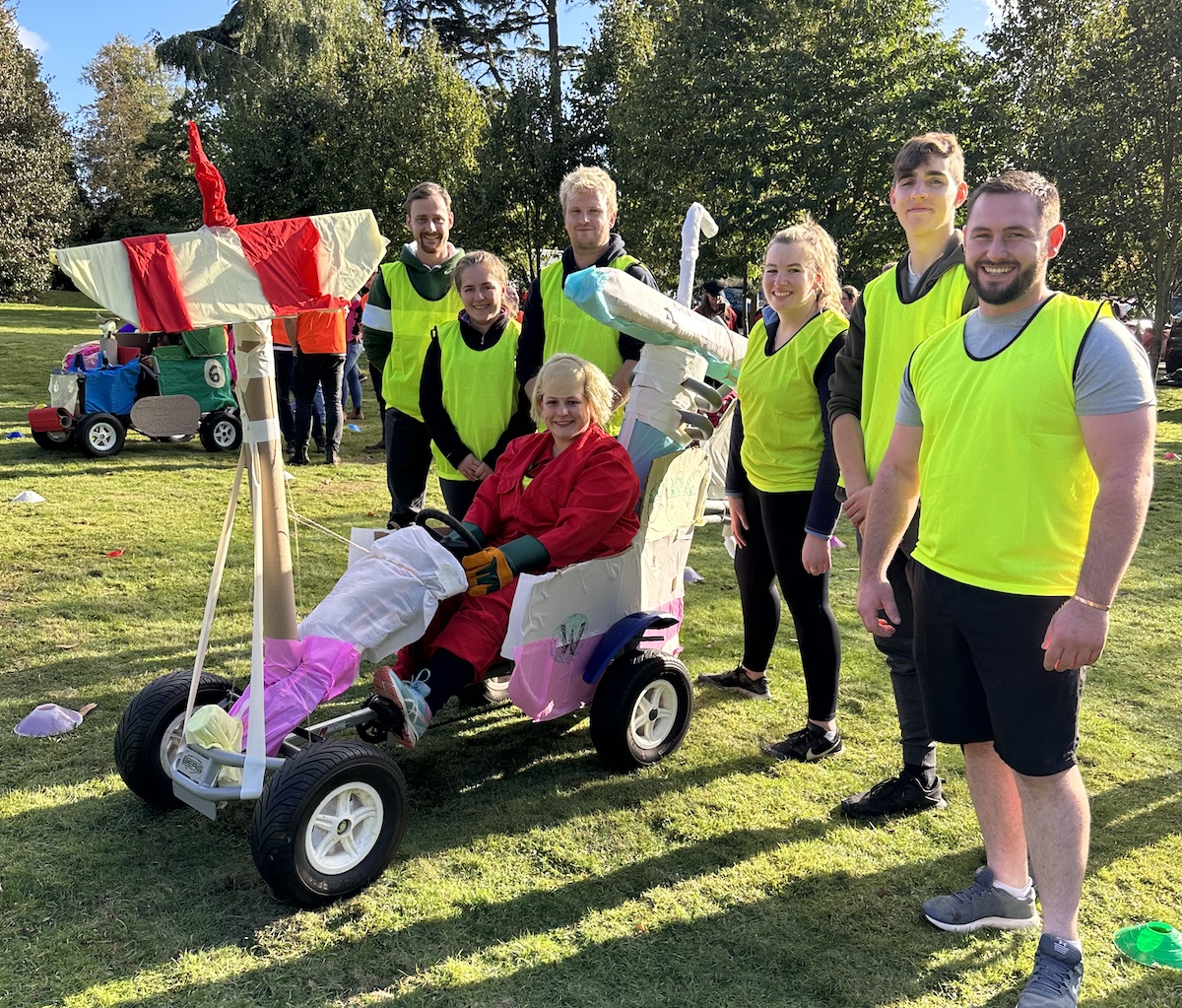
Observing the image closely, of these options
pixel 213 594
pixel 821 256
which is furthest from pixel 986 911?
pixel 213 594

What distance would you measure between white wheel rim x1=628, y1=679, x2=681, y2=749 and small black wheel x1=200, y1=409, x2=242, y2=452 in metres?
7.19

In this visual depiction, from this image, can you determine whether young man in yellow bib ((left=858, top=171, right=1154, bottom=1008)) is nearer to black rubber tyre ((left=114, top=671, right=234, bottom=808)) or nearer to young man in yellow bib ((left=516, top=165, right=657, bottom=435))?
young man in yellow bib ((left=516, top=165, right=657, bottom=435))

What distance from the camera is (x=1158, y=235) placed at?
16203mm

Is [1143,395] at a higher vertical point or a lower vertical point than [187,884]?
higher

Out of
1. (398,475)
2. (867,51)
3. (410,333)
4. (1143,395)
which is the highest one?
(867,51)

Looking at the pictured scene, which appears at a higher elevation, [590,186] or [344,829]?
[590,186]

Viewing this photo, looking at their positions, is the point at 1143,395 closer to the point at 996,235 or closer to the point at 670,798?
the point at 996,235

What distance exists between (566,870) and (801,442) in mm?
1764

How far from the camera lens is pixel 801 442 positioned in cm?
355

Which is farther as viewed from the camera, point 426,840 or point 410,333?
point 410,333

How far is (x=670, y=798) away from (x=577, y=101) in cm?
2317

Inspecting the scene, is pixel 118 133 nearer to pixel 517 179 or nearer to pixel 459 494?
pixel 517 179

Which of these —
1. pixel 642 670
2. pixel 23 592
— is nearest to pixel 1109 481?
pixel 642 670

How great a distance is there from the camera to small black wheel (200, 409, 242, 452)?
955 centimetres
